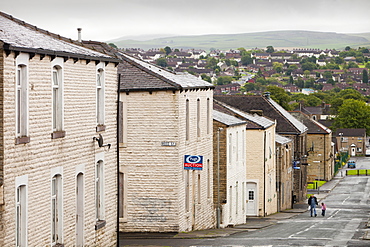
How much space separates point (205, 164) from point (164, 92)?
285 inches

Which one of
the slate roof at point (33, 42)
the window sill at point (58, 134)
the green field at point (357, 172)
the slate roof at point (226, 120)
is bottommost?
the green field at point (357, 172)

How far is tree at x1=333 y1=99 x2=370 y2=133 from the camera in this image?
191 m

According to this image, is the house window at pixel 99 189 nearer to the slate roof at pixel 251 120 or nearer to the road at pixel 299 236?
the road at pixel 299 236

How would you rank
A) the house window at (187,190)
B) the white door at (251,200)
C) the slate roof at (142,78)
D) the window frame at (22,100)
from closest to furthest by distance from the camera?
the window frame at (22,100) < the slate roof at (142,78) < the house window at (187,190) < the white door at (251,200)

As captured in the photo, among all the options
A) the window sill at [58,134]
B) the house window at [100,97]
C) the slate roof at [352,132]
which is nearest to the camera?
the window sill at [58,134]

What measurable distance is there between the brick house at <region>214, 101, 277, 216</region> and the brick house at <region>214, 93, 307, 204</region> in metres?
13.7

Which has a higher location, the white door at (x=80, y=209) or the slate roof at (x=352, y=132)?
the white door at (x=80, y=209)

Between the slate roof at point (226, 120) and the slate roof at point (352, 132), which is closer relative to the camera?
the slate roof at point (226, 120)

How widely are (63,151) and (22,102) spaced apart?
298 cm

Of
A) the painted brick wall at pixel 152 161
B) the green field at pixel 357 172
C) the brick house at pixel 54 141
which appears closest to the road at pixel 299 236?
the painted brick wall at pixel 152 161

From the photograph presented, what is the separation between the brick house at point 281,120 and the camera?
7131 cm

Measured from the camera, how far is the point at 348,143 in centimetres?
18225

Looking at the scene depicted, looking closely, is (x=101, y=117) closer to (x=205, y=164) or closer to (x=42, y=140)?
(x=42, y=140)

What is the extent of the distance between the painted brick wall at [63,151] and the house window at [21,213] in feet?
0.78
